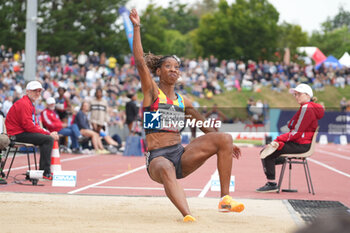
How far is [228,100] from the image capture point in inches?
1481

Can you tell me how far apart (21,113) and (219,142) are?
4653mm

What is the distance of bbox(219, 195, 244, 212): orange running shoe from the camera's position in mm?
5339

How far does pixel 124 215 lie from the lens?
5.93 metres

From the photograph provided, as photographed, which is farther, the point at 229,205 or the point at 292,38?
the point at 292,38

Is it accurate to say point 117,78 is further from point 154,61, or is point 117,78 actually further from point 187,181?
point 154,61

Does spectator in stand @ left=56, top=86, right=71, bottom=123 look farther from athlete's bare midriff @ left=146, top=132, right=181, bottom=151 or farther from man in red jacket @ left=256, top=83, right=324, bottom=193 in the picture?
athlete's bare midriff @ left=146, top=132, right=181, bottom=151

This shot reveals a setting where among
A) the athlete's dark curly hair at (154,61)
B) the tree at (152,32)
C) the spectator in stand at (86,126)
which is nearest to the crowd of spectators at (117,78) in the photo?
the spectator in stand at (86,126)

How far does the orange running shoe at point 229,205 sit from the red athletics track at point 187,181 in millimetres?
2733

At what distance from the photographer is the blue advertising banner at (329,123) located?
2589 centimetres

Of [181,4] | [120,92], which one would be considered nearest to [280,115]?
[120,92]

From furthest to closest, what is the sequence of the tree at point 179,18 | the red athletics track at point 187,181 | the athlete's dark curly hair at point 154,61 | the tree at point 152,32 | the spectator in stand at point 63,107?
the tree at point 179,18
the tree at point 152,32
the spectator in stand at point 63,107
the red athletics track at point 187,181
the athlete's dark curly hair at point 154,61

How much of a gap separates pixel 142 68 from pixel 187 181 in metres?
5.23

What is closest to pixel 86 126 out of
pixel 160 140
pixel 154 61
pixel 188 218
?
pixel 154 61

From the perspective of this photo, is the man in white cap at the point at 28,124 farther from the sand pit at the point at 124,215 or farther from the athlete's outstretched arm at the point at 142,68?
the athlete's outstretched arm at the point at 142,68
